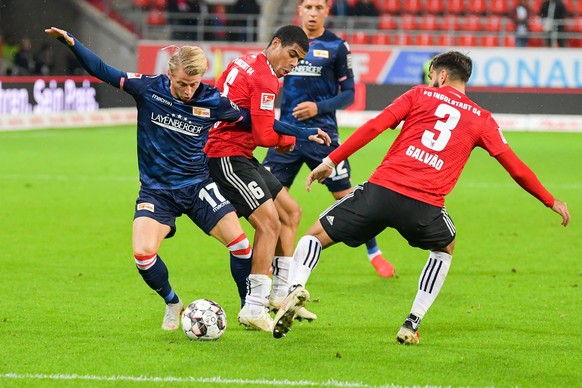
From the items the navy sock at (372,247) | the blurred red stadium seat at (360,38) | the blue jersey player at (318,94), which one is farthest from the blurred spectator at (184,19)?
the navy sock at (372,247)

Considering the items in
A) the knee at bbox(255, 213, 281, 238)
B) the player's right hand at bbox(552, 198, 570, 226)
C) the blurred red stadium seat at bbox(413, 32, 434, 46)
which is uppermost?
the player's right hand at bbox(552, 198, 570, 226)

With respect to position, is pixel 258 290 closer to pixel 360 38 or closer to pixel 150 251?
pixel 150 251

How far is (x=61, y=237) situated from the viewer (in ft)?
36.3

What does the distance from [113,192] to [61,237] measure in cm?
396

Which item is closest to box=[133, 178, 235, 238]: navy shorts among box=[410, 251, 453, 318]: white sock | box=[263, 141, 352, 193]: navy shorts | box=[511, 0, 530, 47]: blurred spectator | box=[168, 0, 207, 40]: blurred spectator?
box=[410, 251, 453, 318]: white sock

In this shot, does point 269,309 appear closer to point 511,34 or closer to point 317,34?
point 317,34

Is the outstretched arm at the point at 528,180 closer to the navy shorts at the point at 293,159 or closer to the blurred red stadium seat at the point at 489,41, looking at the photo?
the navy shorts at the point at 293,159

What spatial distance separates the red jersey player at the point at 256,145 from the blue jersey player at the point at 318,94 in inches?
76.4

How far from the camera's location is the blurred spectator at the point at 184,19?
3188cm

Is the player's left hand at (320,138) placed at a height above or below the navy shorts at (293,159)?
above

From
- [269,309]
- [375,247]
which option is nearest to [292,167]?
[375,247]

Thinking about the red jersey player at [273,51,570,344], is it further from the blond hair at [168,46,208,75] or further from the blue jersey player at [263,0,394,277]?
the blue jersey player at [263,0,394,277]

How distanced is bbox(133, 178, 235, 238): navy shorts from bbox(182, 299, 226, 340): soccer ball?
22.1 inches

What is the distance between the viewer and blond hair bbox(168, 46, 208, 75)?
6.36 m
